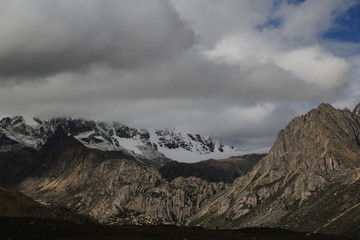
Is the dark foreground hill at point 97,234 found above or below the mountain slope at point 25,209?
below

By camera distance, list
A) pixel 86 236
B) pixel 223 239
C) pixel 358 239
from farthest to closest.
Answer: pixel 86 236 → pixel 223 239 → pixel 358 239

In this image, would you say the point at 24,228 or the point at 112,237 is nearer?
the point at 112,237

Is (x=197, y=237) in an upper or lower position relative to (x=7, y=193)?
lower

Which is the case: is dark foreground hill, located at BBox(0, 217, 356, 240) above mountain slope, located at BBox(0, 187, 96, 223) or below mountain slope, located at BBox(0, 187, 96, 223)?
below

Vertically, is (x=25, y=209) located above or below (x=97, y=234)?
above

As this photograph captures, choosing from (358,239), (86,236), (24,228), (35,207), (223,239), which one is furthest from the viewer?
(35,207)

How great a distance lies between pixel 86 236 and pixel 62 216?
93235 millimetres

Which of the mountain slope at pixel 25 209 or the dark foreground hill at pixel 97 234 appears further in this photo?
the mountain slope at pixel 25 209

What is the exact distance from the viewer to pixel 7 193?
193625 millimetres

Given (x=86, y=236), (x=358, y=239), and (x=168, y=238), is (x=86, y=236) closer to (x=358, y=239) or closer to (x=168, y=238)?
(x=168, y=238)

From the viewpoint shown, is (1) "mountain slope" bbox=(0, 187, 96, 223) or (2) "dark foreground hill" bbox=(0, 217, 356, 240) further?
(1) "mountain slope" bbox=(0, 187, 96, 223)

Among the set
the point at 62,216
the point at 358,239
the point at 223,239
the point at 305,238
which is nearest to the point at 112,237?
the point at 223,239

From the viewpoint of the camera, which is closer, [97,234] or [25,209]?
[97,234]

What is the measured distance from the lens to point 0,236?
102062 millimetres
